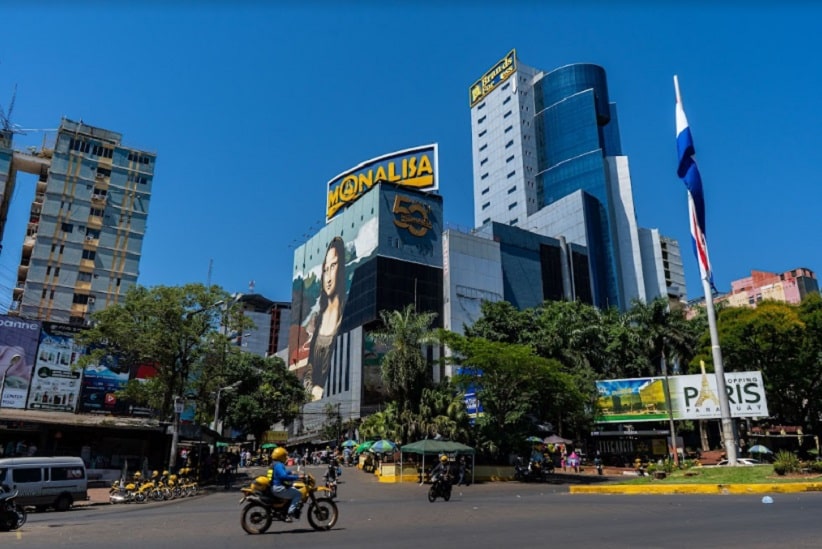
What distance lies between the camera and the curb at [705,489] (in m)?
19.0

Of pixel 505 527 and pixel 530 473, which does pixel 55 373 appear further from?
pixel 505 527

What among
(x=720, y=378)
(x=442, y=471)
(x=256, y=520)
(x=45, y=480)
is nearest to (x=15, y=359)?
(x=45, y=480)

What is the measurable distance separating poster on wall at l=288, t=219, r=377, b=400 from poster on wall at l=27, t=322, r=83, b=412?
37360mm

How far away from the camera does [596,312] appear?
57.6 meters

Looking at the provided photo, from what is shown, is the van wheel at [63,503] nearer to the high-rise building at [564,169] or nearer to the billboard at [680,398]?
the billboard at [680,398]

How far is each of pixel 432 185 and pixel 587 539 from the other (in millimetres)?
74405

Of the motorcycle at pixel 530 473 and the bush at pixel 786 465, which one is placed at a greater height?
the bush at pixel 786 465

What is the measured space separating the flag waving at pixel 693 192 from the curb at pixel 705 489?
13442 mm

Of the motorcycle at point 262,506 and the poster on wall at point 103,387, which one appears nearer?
the motorcycle at point 262,506

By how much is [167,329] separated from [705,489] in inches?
1010

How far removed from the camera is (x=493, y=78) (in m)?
142

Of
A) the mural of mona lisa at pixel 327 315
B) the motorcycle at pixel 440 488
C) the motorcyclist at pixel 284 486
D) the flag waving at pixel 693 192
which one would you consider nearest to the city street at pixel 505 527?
the motorcyclist at pixel 284 486

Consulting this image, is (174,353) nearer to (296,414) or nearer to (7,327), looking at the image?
(7,327)

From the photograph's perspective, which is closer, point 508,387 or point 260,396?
point 508,387
